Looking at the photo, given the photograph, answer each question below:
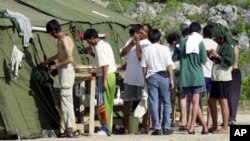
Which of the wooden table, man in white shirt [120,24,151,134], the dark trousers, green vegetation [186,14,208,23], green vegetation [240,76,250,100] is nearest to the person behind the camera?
the wooden table

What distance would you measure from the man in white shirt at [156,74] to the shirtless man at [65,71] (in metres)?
1.13

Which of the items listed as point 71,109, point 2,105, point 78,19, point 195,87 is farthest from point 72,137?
point 78,19

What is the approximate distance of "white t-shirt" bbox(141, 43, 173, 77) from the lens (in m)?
12.0

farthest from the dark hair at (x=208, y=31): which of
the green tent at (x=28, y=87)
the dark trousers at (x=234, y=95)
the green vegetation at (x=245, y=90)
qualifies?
the green vegetation at (x=245, y=90)

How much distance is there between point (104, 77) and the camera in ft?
39.4

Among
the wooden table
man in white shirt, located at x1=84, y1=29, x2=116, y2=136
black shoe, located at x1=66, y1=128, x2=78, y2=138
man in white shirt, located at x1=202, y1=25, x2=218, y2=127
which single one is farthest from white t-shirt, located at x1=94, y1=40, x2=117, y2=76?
man in white shirt, located at x1=202, y1=25, x2=218, y2=127

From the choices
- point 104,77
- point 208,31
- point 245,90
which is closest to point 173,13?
point 245,90

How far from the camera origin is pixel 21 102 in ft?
39.2

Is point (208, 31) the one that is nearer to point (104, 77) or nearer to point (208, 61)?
point (208, 61)

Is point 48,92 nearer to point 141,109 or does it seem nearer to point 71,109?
point 71,109

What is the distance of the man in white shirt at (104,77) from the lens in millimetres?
11977

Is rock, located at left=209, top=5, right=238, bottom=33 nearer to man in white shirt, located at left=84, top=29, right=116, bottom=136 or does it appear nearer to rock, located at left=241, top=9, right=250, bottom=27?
rock, located at left=241, top=9, right=250, bottom=27

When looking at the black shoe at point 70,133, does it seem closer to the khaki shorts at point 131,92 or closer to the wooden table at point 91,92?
the wooden table at point 91,92

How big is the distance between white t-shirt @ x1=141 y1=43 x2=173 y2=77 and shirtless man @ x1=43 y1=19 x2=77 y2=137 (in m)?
1.13
